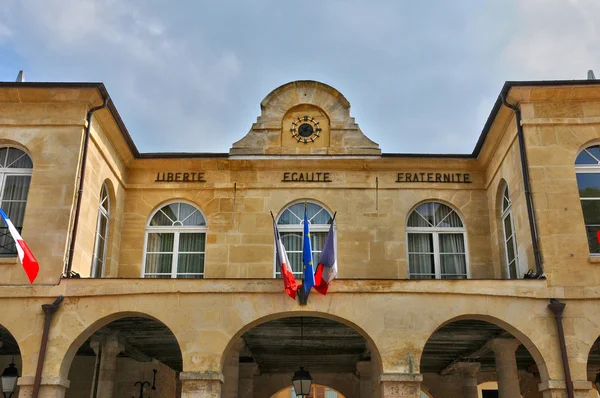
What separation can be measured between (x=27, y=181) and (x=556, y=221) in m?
9.60

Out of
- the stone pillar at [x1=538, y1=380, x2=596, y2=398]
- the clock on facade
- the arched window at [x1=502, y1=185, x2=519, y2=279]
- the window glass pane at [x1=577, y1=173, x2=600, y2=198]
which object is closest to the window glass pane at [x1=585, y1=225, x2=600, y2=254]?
the window glass pane at [x1=577, y1=173, x2=600, y2=198]

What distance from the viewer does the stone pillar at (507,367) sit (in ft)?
41.0

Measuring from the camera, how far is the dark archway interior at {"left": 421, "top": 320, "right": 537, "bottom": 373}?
12.8m

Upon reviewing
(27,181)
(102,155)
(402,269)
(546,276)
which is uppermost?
(102,155)

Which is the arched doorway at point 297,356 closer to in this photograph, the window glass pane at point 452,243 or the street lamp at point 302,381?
the street lamp at point 302,381

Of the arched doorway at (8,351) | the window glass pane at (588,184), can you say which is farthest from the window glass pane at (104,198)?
the window glass pane at (588,184)

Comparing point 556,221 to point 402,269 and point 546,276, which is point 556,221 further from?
point 402,269

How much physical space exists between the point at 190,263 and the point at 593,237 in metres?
8.03

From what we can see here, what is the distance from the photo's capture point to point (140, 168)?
1521 cm

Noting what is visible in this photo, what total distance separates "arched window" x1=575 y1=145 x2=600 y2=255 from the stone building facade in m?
0.04

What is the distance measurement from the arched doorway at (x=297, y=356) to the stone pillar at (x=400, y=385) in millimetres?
431

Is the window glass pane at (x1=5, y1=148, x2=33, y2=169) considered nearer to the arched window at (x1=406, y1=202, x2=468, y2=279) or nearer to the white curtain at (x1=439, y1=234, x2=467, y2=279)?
the arched window at (x1=406, y1=202, x2=468, y2=279)

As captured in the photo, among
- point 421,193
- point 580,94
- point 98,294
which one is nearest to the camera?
point 98,294

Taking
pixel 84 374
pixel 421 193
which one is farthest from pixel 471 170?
pixel 84 374
